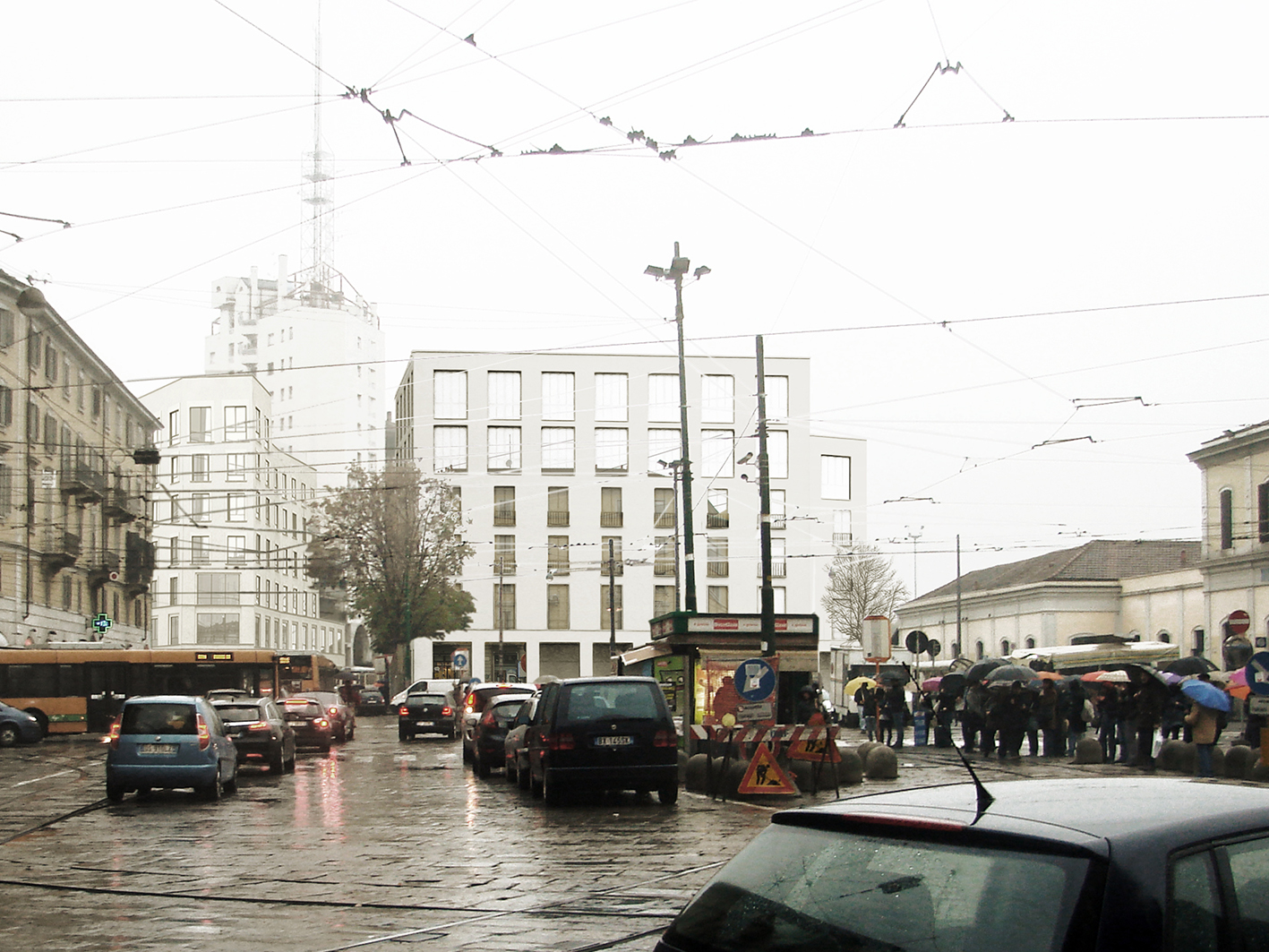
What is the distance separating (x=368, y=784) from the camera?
24.3 metres

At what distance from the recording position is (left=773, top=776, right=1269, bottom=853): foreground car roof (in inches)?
138

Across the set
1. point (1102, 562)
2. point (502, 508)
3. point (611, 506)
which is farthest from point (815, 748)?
point (611, 506)

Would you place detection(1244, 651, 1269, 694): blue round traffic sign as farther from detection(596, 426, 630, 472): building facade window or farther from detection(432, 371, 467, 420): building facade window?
detection(432, 371, 467, 420): building facade window

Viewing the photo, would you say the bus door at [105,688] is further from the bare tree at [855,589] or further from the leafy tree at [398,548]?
the bare tree at [855,589]

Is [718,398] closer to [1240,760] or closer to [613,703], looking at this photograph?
[1240,760]

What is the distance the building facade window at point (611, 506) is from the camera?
79.2 m

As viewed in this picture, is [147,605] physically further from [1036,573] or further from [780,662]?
[780,662]

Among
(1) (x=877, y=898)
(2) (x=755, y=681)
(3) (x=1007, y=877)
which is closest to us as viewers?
(3) (x=1007, y=877)

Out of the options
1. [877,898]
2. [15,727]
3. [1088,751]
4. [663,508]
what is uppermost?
[663,508]

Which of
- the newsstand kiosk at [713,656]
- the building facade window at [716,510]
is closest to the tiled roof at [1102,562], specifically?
the building facade window at [716,510]

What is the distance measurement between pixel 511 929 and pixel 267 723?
1944 cm

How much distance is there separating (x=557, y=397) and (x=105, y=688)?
1519 inches

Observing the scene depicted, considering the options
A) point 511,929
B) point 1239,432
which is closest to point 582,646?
point 1239,432

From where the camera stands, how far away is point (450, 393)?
7850 centimetres
